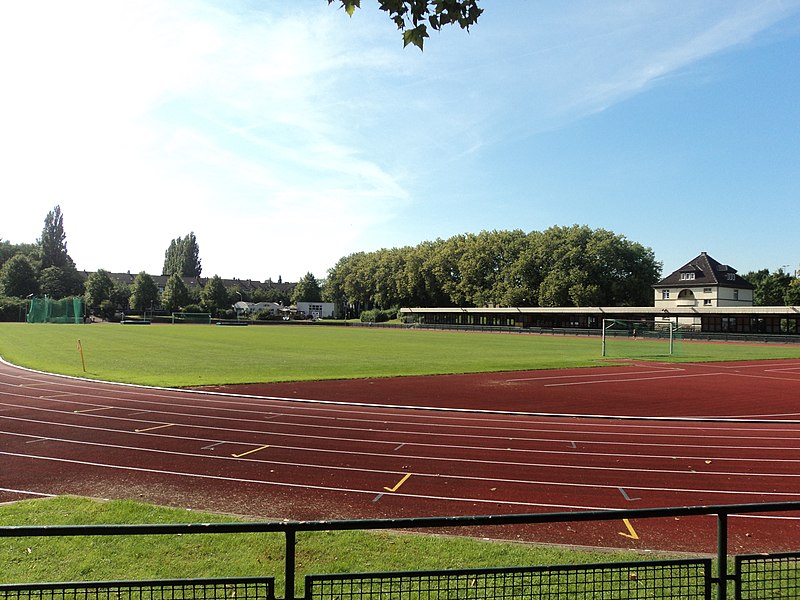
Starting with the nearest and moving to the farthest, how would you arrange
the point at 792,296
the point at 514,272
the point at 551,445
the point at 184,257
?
the point at 551,445, the point at 792,296, the point at 514,272, the point at 184,257

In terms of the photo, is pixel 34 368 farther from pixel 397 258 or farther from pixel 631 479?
pixel 397 258

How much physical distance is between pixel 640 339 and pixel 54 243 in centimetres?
12789

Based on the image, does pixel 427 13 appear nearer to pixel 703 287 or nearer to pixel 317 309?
pixel 703 287

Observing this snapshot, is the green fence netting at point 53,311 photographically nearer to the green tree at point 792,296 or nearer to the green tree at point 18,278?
the green tree at point 18,278

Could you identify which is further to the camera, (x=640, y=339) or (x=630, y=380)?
(x=640, y=339)

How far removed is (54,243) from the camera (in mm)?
131500

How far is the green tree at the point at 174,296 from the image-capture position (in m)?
122

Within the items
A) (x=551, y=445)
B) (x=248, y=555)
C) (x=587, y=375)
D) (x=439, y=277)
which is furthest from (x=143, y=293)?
(x=248, y=555)

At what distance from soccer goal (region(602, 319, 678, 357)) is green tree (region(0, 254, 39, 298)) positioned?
386 ft

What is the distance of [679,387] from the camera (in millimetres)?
22234

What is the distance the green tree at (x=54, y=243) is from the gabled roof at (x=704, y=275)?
125066 millimetres

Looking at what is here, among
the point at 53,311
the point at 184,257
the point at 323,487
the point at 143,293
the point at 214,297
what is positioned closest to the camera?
the point at 323,487

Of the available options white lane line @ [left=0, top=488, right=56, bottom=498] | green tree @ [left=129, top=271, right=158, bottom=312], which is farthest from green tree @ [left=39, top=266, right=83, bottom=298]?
white lane line @ [left=0, top=488, right=56, bottom=498]

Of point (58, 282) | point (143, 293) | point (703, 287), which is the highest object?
point (58, 282)
